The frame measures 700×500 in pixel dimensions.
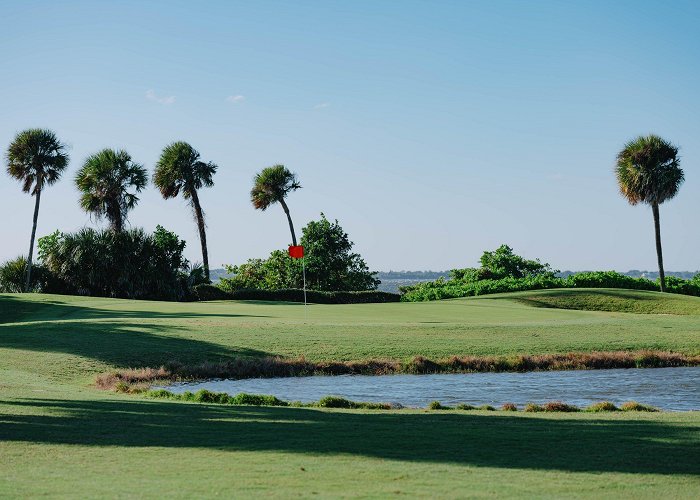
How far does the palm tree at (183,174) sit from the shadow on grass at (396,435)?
205 feet

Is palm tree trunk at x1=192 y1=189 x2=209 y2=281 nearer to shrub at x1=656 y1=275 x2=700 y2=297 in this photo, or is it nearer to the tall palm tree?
the tall palm tree

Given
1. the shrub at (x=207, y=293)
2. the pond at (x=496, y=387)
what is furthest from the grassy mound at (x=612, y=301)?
the pond at (x=496, y=387)

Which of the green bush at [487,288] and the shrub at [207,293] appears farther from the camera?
the shrub at [207,293]

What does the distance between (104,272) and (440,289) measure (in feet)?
78.2

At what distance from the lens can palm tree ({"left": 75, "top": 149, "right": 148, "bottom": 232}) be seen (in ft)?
219

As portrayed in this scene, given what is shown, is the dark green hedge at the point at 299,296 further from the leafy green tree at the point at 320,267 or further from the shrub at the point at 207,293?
the leafy green tree at the point at 320,267

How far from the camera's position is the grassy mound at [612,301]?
5047 cm

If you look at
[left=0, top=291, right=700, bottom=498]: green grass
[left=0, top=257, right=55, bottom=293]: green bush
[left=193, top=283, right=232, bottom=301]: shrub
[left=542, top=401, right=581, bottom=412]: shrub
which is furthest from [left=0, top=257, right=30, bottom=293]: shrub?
[left=542, top=401, right=581, bottom=412]: shrub

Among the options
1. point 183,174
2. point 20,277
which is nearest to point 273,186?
point 183,174

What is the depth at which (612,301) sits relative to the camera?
169 ft

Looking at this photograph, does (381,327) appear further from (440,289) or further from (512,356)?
(440,289)

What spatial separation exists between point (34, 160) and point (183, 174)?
14045 millimetres

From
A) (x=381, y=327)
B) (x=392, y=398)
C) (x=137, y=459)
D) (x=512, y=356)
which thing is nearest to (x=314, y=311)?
(x=381, y=327)

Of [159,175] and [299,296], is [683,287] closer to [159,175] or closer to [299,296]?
[299,296]
